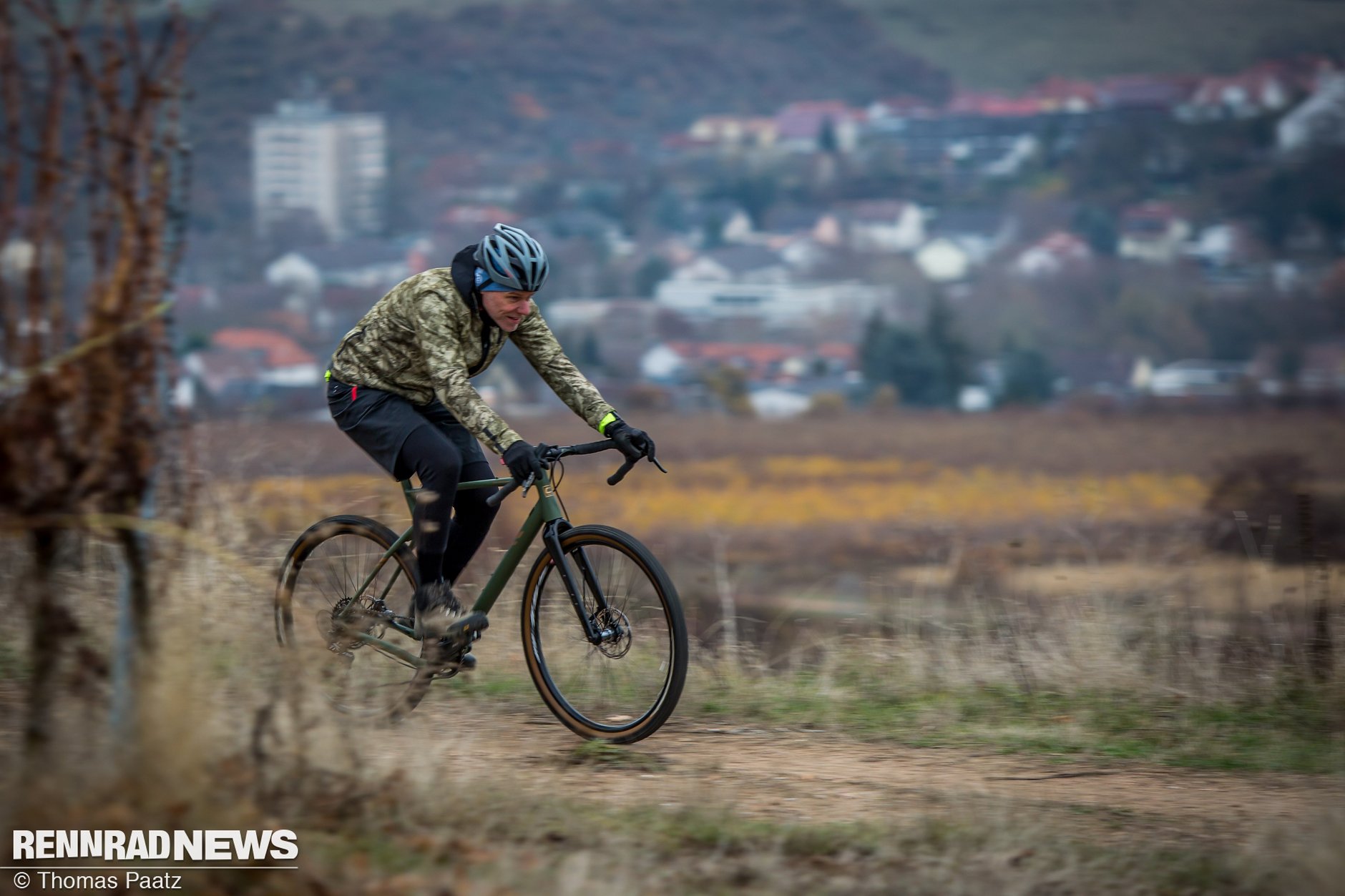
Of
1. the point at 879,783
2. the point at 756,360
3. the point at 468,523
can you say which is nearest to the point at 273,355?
the point at 756,360

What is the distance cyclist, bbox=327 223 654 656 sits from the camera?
17.9 ft

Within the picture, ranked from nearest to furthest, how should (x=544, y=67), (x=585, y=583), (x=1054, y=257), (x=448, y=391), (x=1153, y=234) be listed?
(x=448, y=391)
(x=585, y=583)
(x=1054, y=257)
(x=1153, y=234)
(x=544, y=67)

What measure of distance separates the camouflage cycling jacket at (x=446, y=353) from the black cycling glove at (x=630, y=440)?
0.74 ft

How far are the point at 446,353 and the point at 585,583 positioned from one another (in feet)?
3.56

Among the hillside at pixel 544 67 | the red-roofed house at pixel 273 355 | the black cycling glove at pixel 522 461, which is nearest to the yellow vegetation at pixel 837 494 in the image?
the red-roofed house at pixel 273 355

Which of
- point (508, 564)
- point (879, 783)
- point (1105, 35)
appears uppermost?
point (1105, 35)

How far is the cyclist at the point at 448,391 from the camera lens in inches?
214

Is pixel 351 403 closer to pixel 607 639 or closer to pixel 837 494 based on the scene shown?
pixel 607 639

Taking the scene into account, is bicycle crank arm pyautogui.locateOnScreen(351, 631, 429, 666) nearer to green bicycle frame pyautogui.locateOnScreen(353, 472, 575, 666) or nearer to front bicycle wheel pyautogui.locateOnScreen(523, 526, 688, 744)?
green bicycle frame pyautogui.locateOnScreen(353, 472, 575, 666)

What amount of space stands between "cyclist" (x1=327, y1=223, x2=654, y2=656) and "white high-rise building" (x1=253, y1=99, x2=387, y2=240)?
96.7 metres

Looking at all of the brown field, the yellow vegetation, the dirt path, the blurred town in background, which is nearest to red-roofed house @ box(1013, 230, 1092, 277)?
the blurred town in background

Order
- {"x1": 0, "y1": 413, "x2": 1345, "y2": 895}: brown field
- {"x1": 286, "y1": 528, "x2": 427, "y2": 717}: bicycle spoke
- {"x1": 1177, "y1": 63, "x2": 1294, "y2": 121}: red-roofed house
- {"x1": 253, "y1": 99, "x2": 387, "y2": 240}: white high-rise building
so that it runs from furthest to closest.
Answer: {"x1": 253, "y1": 99, "x2": 387, "y2": 240}: white high-rise building
{"x1": 1177, "y1": 63, "x2": 1294, "y2": 121}: red-roofed house
{"x1": 286, "y1": 528, "x2": 427, "y2": 717}: bicycle spoke
{"x1": 0, "y1": 413, "x2": 1345, "y2": 895}: brown field

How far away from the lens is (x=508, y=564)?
571 cm

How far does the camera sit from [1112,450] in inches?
2499
